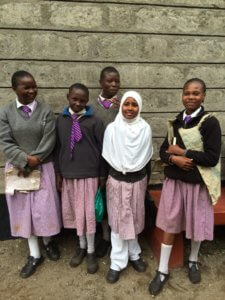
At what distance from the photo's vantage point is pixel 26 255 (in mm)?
3514

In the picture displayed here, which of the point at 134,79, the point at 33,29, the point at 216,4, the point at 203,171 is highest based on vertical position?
the point at 216,4

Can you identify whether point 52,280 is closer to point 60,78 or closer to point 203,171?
point 203,171

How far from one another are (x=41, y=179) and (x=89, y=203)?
54 centimetres

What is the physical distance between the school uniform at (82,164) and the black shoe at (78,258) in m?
0.42

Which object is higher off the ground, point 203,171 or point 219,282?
point 203,171

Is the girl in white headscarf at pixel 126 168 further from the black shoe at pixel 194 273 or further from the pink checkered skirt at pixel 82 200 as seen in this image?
the black shoe at pixel 194 273

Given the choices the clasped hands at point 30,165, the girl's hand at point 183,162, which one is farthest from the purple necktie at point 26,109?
the girl's hand at point 183,162

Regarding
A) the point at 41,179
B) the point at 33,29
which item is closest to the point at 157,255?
the point at 41,179

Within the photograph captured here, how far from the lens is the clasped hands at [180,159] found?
8.65 ft

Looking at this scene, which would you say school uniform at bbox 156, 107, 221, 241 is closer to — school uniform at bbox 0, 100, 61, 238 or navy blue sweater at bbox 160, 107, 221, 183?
navy blue sweater at bbox 160, 107, 221, 183

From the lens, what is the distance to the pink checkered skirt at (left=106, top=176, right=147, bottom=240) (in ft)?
9.43

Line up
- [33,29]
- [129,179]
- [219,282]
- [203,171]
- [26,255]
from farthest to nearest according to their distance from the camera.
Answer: [26,255] → [33,29] → [219,282] → [129,179] → [203,171]

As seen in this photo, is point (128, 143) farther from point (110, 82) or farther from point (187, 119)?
point (110, 82)

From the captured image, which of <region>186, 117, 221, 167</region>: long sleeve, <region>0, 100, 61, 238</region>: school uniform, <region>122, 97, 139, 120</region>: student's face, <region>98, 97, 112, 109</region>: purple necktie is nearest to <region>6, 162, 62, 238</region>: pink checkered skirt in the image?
<region>0, 100, 61, 238</region>: school uniform
